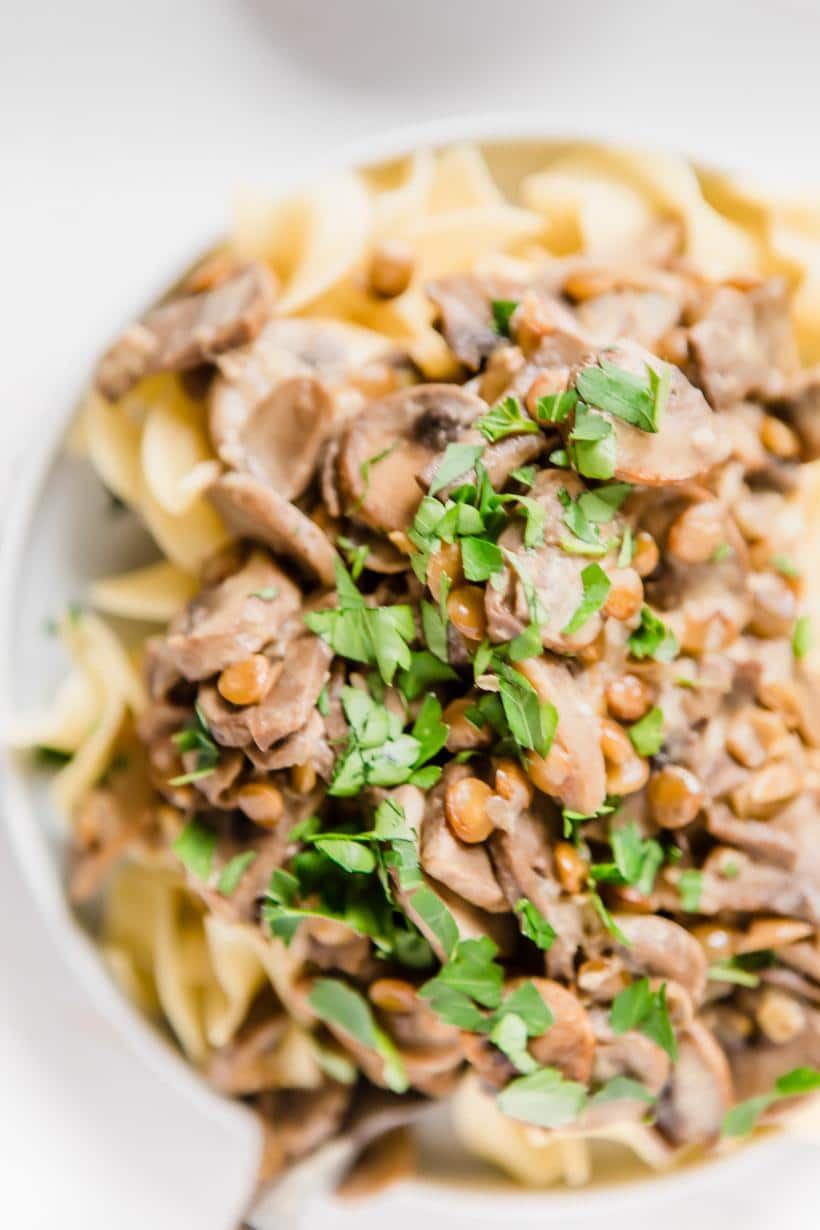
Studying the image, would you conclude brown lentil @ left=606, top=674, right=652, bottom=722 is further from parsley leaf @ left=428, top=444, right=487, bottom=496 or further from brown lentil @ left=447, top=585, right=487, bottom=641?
parsley leaf @ left=428, top=444, right=487, bottom=496

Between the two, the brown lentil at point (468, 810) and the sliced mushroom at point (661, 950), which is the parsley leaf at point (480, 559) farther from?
the sliced mushroom at point (661, 950)

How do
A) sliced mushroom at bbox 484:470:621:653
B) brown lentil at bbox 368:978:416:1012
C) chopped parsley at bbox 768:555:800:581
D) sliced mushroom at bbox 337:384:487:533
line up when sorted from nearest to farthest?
sliced mushroom at bbox 484:470:621:653 → sliced mushroom at bbox 337:384:487:533 → brown lentil at bbox 368:978:416:1012 → chopped parsley at bbox 768:555:800:581

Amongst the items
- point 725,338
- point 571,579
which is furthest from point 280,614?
point 725,338

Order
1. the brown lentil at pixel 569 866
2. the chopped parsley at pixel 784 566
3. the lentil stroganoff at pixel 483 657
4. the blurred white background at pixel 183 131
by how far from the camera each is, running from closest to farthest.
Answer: the lentil stroganoff at pixel 483 657 < the brown lentil at pixel 569 866 < the chopped parsley at pixel 784 566 < the blurred white background at pixel 183 131

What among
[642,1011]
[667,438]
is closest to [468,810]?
[642,1011]

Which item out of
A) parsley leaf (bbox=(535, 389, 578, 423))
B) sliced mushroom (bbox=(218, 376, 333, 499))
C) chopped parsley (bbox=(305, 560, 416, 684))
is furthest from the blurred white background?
parsley leaf (bbox=(535, 389, 578, 423))

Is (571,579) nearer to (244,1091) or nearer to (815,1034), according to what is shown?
(815,1034)

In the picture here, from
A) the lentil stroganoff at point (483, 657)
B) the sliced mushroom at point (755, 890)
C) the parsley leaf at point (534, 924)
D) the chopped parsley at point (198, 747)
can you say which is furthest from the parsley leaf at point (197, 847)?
the sliced mushroom at point (755, 890)
